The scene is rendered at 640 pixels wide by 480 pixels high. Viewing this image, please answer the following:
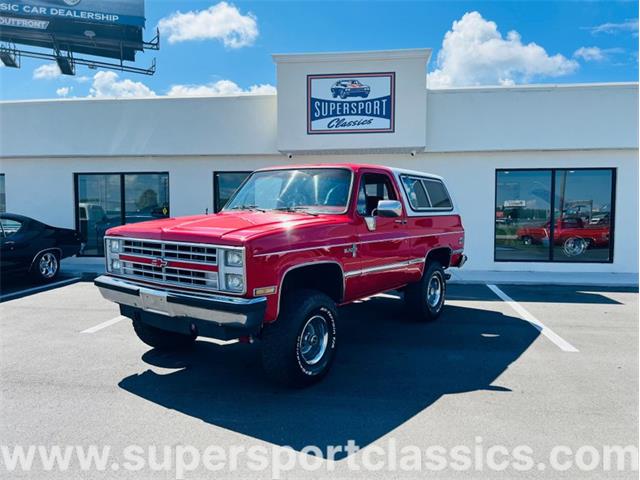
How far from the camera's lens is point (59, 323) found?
6664 mm

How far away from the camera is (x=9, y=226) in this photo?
9.10 meters

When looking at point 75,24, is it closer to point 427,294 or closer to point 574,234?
point 427,294

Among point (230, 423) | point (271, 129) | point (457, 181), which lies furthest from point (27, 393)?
point (457, 181)

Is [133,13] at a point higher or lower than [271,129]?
higher

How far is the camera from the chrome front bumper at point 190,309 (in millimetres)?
3785

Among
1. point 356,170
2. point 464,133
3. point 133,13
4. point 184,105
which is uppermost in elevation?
point 133,13

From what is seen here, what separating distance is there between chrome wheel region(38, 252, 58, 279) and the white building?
3.13 m

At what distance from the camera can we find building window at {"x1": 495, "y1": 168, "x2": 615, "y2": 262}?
38.8 ft

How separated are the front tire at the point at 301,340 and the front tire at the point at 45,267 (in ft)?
24.6

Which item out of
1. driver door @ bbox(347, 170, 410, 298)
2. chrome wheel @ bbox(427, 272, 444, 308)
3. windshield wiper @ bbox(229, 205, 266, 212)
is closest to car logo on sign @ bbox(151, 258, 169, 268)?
windshield wiper @ bbox(229, 205, 266, 212)

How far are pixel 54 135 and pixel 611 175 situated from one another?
1498cm

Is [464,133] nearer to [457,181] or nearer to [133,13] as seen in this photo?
[457,181]

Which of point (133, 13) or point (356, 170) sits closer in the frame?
point (356, 170)

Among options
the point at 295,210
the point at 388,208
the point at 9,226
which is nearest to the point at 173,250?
the point at 295,210
